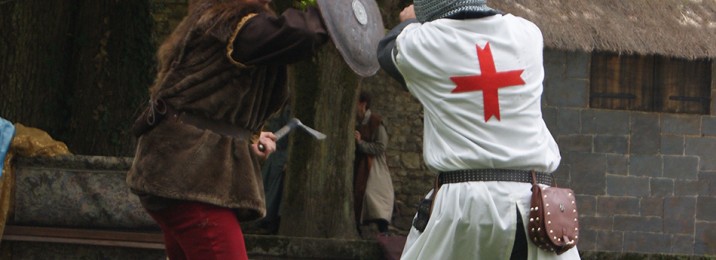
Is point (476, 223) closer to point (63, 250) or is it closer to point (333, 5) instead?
point (333, 5)

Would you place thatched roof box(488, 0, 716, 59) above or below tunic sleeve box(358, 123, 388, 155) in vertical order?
above

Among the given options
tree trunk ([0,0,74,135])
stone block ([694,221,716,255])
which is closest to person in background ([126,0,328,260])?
→ tree trunk ([0,0,74,135])

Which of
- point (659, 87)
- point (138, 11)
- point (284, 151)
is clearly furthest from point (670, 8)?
point (138, 11)

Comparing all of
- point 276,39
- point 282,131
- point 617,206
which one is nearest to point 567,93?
point 617,206

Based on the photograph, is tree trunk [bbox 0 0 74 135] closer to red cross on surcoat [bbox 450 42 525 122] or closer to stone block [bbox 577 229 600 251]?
red cross on surcoat [bbox 450 42 525 122]

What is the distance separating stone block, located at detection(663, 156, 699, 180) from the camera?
18297 millimetres

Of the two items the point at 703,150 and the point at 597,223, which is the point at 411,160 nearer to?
the point at 597,223

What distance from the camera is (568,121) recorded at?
58.1 ft

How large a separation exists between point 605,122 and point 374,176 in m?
3.22

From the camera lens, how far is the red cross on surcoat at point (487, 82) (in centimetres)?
552

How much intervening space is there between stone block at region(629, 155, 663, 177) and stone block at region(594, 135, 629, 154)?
145 millimetres

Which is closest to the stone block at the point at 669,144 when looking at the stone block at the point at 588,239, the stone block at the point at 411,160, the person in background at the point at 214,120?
the stone block at the point at 588,239

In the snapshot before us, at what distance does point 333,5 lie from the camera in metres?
5.97

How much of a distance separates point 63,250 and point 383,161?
290 inches
